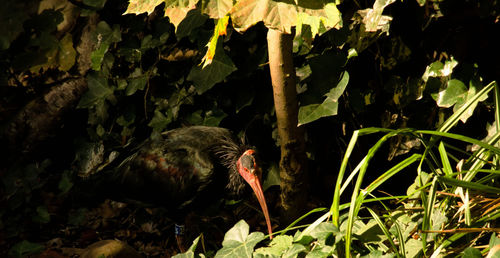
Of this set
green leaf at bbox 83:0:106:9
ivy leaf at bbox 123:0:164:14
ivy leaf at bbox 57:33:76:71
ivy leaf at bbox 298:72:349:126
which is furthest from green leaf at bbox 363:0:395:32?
ivy leaf at bbox 57:33:76:71

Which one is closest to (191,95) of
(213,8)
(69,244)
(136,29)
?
(136,29)

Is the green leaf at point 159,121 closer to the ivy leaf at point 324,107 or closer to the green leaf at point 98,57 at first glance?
the green leaf at point 98,57

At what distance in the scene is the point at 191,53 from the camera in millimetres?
3166

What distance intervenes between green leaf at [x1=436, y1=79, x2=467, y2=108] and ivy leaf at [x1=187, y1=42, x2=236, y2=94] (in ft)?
3.36

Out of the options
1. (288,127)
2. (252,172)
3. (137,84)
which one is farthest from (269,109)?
(137,84)

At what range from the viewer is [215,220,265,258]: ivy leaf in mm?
1745

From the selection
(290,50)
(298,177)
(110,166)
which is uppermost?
(290,50)

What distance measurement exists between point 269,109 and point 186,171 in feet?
1.98

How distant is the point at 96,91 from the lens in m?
3.36

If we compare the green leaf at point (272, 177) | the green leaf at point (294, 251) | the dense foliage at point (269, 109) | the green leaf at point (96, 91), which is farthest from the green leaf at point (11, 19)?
the green leaf at point (294, 251)

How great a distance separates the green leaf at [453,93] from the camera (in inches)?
92.1

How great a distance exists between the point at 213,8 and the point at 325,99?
857mm

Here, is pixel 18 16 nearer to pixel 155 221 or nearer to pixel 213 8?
pixel 155 221

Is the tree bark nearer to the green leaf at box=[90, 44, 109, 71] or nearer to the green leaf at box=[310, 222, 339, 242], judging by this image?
the green leaf at box=[310, 222, 339, 242]
